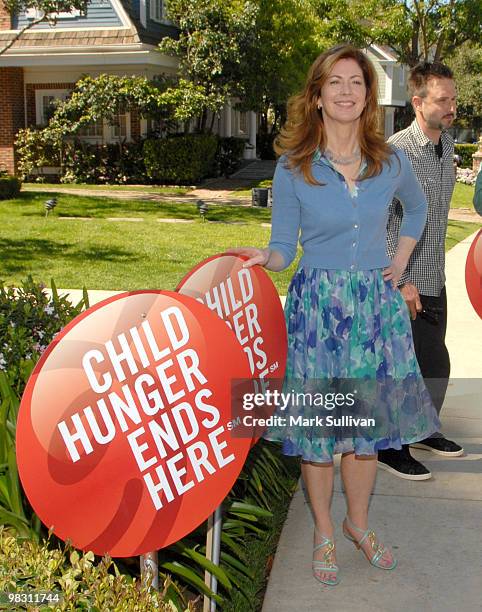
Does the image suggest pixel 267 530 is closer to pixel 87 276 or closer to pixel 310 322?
pixel 310 322

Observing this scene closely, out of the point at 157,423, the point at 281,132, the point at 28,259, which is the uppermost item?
the point at 281,132

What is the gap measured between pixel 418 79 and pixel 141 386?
2628mm

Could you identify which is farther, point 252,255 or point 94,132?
point 94,132

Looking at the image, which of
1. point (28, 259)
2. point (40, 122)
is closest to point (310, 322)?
point (28, 259)

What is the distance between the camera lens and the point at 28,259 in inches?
448

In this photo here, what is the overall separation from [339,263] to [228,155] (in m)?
24.2

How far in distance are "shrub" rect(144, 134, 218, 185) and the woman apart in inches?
775

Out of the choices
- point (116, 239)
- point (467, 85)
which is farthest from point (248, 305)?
point (467, 85)

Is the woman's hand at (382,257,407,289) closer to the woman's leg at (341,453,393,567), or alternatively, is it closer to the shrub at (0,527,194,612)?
the woman's leg at (341,453,393,567)

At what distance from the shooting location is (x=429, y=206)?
14.5 feet

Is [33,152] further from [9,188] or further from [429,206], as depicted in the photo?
[429,206]

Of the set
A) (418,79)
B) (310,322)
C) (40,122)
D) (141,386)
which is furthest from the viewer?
(40,122)

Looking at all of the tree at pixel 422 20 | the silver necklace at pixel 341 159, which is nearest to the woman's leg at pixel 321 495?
the silver necklace at pixel 341 159

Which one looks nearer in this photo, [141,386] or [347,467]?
[141,386]
